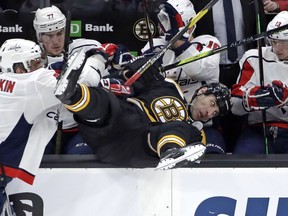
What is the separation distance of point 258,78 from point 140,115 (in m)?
0.72

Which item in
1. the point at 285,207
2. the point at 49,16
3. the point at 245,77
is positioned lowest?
the point at 285,207

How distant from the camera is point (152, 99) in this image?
3.71 metres

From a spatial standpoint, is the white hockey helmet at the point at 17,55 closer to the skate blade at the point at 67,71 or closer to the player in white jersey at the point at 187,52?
the skate blade at the point at 67,71

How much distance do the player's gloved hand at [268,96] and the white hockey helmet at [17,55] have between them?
3.16 ft

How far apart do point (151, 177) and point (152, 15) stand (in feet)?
4.65

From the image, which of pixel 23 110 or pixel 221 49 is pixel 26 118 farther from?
pixel 221 49

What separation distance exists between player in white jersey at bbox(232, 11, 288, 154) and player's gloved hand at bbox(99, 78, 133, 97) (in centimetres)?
56

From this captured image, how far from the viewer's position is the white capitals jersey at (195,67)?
160 inches

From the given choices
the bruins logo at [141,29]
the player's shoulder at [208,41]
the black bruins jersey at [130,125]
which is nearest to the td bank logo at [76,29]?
the bruins logo at [141,29]

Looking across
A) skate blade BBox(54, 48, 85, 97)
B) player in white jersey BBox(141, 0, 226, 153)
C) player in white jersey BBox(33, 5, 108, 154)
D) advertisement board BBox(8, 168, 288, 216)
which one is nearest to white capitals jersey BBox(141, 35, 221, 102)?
player in white jersey BBox(141, 0, 226, 153)

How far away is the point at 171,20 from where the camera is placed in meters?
4.02

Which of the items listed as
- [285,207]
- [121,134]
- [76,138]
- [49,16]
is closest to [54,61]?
[49,16]

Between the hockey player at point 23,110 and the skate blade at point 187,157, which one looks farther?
the hockey player at point 23,110

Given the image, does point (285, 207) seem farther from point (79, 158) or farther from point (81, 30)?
point (81, 30)
